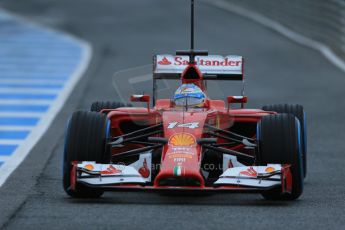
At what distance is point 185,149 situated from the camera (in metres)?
12.2

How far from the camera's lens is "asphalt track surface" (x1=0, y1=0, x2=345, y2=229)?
1108cm

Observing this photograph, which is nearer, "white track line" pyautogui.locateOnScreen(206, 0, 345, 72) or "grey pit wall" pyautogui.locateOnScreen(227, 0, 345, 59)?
"white track line" pyautogui.locateOnScreen(206, 0, 345, 72)

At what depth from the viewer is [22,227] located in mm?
10531

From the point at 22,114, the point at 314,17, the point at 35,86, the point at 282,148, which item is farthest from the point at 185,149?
the point at 314,17

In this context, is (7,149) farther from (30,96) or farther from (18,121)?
(30,96)

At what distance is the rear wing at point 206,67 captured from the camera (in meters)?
14.6

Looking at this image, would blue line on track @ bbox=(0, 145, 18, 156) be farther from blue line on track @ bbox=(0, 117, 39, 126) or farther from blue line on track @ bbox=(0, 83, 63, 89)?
blue line on track @ bbox=(0, 83, 63, 89)

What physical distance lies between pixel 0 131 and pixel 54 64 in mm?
11449

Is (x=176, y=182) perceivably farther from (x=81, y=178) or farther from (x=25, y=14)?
(x=25, y=14)

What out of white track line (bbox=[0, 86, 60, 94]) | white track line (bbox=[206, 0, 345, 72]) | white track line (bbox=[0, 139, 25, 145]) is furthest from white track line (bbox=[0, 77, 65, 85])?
white track line (bbox=[0, 139, 25, 145])

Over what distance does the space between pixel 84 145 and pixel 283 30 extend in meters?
25.3

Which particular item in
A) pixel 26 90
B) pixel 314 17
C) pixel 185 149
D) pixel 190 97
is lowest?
pixel 185 149

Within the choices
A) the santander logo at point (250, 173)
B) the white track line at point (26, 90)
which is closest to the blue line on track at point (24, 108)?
the white track line at point (26, 90)

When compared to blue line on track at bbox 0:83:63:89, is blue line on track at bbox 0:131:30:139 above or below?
below
